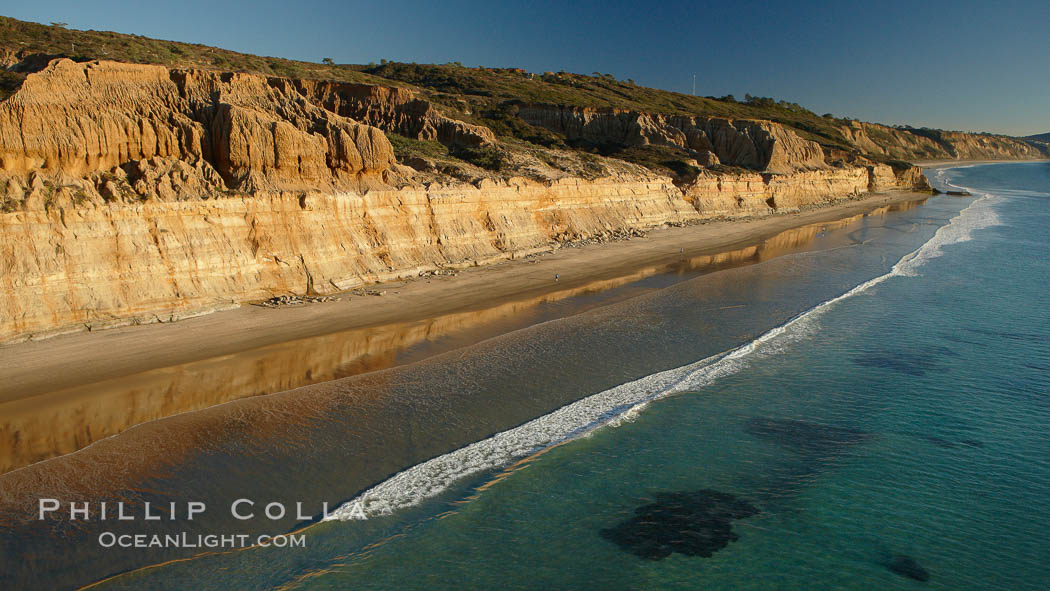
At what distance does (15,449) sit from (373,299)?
11232 millimetres

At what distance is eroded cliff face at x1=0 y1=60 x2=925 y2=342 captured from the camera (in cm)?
1594

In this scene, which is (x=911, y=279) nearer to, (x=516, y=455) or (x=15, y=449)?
(x=516, y=455)

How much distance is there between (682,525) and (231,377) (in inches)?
437

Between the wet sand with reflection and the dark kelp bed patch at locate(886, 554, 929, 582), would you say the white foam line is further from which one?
the dark kelp bed patch at locate(886, 554, 929, 582)

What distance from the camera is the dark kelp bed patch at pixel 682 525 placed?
8633mm

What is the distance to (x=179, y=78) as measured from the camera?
69.9 ft

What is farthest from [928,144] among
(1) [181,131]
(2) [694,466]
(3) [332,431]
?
(3) [332,431]

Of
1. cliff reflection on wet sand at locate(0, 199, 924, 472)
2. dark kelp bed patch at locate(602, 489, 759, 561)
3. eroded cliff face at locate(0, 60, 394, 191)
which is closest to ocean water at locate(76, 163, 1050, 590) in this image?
dark kelp bed patch at locate(602, 489, 759, 561)

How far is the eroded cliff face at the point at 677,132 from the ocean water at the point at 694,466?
121ft

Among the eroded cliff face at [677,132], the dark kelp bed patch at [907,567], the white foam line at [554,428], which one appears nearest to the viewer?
the dark kelp bed patch at [907,567]

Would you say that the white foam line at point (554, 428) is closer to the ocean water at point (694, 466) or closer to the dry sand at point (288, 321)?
the ocean water at point (694, 466)

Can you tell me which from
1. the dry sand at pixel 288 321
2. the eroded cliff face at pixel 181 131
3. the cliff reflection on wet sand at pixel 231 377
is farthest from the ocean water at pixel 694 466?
the eroded cliff face at pixel 181 131

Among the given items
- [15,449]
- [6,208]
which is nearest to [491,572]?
[15,449]

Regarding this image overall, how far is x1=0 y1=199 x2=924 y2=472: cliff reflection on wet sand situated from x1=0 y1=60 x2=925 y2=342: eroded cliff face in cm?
365
